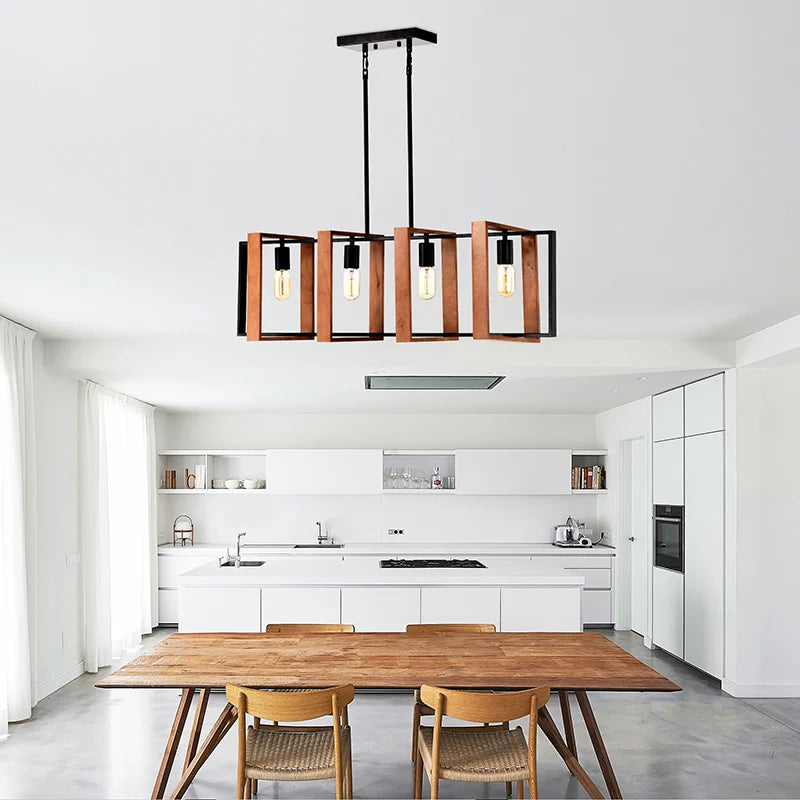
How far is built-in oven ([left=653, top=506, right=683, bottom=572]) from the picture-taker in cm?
736

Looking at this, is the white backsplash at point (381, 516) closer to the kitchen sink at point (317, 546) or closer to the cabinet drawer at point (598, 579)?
the kitchen sink at point (317, 546)

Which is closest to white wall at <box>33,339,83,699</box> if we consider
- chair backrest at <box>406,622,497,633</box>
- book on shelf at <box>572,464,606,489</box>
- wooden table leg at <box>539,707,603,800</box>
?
chair backrest at <box>406,622,497,633</box>

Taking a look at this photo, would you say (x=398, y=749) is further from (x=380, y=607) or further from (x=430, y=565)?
(x=430, y=565)

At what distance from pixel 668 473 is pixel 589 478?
221 cm

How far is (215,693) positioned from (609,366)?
3.77 m

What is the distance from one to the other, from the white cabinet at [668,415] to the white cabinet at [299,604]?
3.22 meters

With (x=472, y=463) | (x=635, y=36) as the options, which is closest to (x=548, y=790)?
(x=635, y=36)

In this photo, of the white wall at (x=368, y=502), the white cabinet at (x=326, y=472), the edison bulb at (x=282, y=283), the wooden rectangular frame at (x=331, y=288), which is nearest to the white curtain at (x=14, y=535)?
the edison bulb at (x=282, y=283)

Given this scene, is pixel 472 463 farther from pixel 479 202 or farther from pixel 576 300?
pixel 479 202

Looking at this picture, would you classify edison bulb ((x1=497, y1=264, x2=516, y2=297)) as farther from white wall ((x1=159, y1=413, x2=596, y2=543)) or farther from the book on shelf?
white wall ((x1=159, y1=413, x2=596, y2=543))

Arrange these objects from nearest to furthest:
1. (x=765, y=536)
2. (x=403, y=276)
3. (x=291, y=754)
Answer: (x=403, y=276) → (x=291, y=754) → (x=765, y=536)

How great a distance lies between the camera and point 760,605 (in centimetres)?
625

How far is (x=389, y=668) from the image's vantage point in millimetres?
3969

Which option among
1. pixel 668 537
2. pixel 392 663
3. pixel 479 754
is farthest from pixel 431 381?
pixel 479 754
